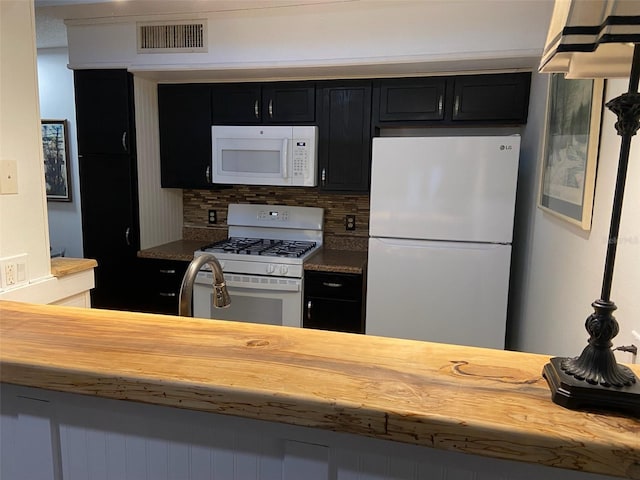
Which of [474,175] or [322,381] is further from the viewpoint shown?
[474,175]

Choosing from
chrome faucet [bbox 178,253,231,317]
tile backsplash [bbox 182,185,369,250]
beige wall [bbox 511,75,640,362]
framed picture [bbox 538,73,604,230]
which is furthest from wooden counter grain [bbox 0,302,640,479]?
tile backsplash [bbox 182,185,369,250]

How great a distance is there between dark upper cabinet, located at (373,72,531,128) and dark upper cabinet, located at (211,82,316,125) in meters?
0.48

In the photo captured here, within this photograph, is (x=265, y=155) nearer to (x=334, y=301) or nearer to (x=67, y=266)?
(x=334, y=301)

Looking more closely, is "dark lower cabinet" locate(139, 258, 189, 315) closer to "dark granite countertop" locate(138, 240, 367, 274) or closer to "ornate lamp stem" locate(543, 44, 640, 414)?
"dark granite countertop" locate(138, 240, 367, 274)

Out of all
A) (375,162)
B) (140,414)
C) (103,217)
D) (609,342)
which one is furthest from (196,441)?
(103,217)

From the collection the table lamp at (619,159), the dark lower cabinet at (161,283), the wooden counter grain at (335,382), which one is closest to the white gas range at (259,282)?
the dark lower cabinet at (161,283)

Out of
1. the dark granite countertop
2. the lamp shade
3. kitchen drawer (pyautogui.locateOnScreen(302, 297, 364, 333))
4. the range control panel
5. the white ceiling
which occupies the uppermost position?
the white ceiling

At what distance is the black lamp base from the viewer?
0.55 metres

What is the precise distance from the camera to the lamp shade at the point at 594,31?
52 centimetres

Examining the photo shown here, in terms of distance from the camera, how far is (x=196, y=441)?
0.67m

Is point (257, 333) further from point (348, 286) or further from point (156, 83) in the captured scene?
point (156, 83)

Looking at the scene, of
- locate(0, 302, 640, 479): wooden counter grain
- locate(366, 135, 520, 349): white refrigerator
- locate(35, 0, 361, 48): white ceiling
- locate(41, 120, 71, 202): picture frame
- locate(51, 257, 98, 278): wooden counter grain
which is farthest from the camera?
locate(41, 120, 71, 202): picture frame

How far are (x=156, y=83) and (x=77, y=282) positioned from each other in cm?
206

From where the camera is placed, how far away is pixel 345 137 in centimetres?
309
